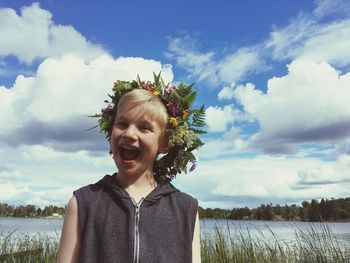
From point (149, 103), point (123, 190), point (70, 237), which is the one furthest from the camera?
point (149, 103)

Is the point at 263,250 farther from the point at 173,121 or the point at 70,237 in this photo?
the point at 70,237

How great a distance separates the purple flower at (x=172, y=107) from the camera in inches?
86.6

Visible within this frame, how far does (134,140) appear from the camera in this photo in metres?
1.91

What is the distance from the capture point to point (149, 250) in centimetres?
179

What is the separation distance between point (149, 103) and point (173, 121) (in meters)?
0.17

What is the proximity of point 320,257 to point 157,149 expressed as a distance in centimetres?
639

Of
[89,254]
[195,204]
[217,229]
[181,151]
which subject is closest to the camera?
[89,254]

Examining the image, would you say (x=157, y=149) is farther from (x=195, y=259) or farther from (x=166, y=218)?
(x=195, y=259)

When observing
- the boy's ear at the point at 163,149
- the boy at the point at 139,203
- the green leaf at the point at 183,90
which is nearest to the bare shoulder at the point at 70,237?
the boy at the point at 139,203

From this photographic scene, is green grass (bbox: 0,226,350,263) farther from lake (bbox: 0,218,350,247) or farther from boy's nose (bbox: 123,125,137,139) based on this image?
boy's nose (bbox: 123,125,137,139)

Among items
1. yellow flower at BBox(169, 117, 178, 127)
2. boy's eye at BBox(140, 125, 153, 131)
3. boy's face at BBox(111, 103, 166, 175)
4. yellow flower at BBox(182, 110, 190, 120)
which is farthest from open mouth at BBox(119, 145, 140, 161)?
yellow flower at BBox(182, 110, 190, 120)

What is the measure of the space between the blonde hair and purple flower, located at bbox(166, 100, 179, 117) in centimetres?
5

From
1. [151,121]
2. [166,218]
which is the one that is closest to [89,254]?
[166,218]

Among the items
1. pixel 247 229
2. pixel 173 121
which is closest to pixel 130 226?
pixel 173 121
